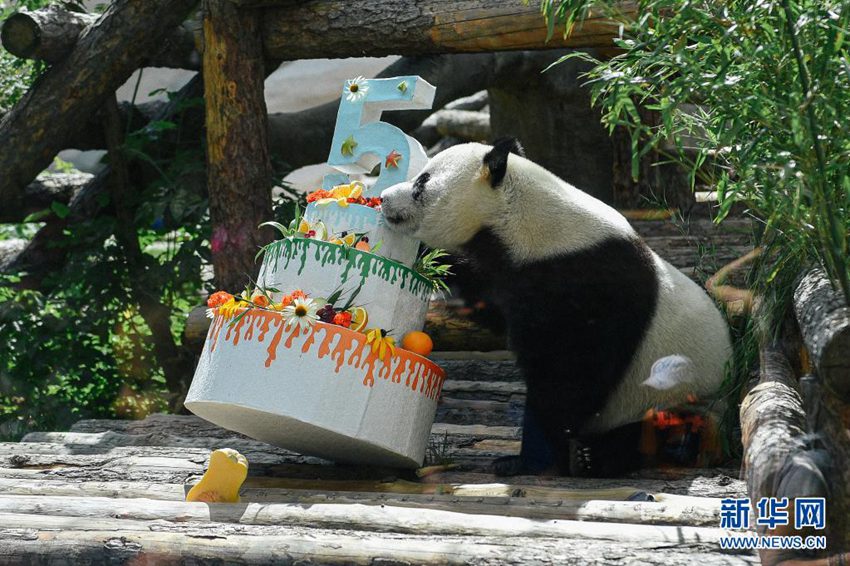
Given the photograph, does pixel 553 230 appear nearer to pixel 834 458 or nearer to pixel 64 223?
pixel 834 458

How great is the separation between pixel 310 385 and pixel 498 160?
2.97 feet

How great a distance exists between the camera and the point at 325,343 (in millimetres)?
2756

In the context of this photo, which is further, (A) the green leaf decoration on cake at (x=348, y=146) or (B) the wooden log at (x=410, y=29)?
(B) the wooden log at (x=410, y=29)

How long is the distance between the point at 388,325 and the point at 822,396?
1.32 metres

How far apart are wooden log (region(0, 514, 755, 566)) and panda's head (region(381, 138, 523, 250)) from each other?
1.09 m

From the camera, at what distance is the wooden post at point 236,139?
4.52m

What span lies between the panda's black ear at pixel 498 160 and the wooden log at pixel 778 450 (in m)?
0.99

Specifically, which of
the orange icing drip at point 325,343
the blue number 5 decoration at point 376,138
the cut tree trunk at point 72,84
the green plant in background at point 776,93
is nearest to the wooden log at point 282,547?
the orange icing drip at point 325,343

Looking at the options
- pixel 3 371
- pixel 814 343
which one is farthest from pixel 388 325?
pixel 3 371

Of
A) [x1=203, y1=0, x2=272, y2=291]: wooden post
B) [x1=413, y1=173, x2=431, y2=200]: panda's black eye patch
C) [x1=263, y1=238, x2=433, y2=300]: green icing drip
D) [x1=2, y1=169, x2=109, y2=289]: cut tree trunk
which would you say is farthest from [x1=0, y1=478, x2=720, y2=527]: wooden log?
[x1=2, y1=169, x2=109, y2=289]: cut tree trunk

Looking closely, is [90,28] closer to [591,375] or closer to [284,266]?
[284,266]

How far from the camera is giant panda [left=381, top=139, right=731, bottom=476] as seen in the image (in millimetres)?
2979

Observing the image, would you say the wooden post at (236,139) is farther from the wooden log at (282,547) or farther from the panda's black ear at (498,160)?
the wooden log at (282,547)

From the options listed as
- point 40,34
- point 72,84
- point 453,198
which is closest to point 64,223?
point 72,84
